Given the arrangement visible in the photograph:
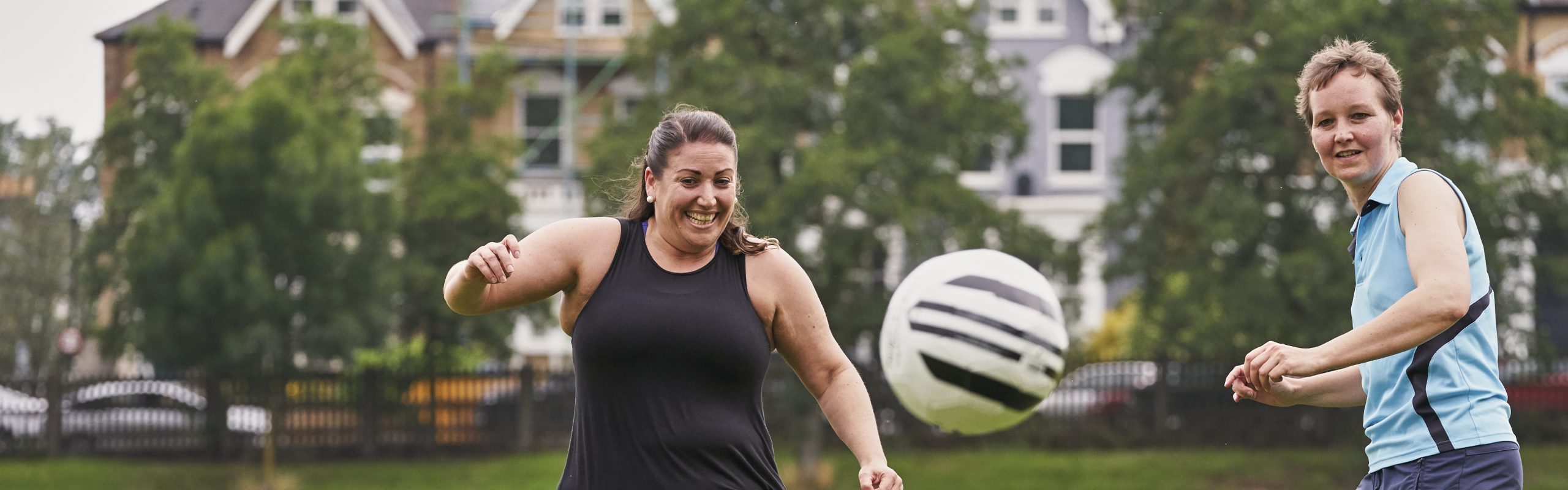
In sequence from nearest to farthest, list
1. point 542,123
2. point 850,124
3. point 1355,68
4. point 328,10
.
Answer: point 1355,68
point 850,124
point 328,10
point 542,123

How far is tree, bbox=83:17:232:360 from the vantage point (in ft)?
65.8

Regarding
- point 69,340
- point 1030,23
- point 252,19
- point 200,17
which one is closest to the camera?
point 69,340

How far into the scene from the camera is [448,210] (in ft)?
73.3

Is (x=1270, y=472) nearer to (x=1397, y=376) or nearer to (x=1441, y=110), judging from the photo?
(x=1441, y=110)

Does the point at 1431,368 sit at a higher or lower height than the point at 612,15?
lower

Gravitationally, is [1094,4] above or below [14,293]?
above

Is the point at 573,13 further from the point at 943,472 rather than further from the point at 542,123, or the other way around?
A: the point at 943,472

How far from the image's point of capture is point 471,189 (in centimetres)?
2222

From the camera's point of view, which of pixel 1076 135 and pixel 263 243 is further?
pixel 1076 135

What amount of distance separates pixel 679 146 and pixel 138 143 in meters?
18.3

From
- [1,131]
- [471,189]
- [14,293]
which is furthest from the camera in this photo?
[471,189]

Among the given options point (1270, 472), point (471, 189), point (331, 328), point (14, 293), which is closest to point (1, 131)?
point (14, 293)

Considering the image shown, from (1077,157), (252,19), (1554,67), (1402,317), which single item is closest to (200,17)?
(252,19)

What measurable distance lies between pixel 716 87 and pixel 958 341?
1181 centimetres
